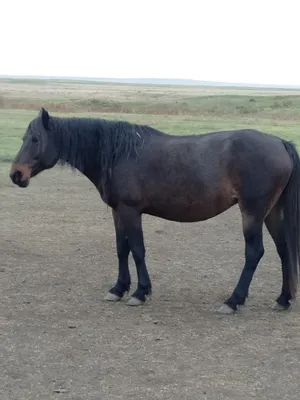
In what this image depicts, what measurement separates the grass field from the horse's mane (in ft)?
5.03

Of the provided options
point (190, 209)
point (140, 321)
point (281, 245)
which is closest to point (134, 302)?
point (140, 321)

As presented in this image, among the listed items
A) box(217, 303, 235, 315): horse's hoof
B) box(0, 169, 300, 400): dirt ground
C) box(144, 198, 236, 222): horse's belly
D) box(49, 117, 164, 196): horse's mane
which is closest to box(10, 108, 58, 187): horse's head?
box(49, 117, 164, 196): horse's mane

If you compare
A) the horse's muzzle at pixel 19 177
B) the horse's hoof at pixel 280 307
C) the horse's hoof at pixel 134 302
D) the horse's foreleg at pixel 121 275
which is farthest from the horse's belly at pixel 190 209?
the horse's muzzle at pixel 19 177

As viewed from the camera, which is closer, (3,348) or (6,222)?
(3,348)

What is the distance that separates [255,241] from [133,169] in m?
1.51

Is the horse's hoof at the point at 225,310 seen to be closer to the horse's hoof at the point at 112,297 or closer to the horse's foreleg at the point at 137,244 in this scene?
the horse's foreleg at the point at 137,244

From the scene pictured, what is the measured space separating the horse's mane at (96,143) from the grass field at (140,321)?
1533mm

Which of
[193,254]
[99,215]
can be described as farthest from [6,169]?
[193,254]

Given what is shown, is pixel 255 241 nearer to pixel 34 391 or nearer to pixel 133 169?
pixel 133 169

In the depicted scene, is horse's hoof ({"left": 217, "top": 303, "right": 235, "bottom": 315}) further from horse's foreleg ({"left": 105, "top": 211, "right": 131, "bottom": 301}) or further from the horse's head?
the horse's head

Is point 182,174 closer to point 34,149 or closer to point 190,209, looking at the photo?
point 190,209

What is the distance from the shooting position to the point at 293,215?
7.35m

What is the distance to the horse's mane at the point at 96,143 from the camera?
24.5 feet

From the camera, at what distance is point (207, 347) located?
6.18 metres
